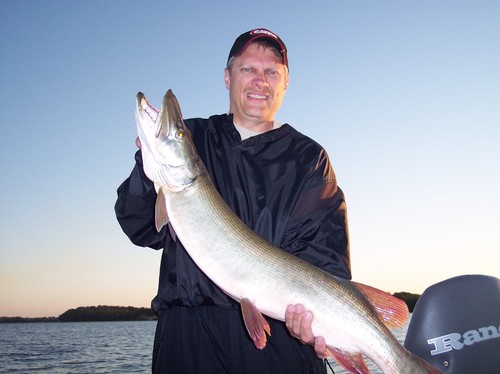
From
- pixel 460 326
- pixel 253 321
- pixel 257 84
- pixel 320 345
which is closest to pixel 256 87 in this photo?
pixel 257 84

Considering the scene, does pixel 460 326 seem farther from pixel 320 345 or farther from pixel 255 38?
pixel 255 38

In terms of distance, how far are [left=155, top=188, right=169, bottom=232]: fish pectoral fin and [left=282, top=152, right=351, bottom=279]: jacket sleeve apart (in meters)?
1.01

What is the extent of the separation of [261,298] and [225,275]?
306mm

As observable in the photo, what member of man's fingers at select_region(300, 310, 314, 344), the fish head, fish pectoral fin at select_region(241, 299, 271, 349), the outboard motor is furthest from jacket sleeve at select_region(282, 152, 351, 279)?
the fish head

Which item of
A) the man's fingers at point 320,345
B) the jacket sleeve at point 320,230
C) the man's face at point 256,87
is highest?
the man's face at point 256,87

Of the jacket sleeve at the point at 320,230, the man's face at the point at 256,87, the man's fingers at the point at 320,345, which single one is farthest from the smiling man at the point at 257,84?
the man's fingers at the point at 320,345

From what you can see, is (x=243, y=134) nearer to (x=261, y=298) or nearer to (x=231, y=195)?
(x=231, y=195)

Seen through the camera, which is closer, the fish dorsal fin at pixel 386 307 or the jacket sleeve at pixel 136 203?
the fish dorsal fin at pixel 386 307

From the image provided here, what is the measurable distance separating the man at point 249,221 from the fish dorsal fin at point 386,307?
0.76ft

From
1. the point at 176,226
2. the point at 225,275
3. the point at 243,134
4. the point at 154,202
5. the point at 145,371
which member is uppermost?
the point at 243,134

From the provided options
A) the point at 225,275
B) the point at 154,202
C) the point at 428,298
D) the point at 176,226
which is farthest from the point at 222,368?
the point at 428,298

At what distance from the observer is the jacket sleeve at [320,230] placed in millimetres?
3947

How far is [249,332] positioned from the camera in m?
3.46

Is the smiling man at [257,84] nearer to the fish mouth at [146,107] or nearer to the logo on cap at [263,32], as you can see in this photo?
the logo on cap at [263,32]
